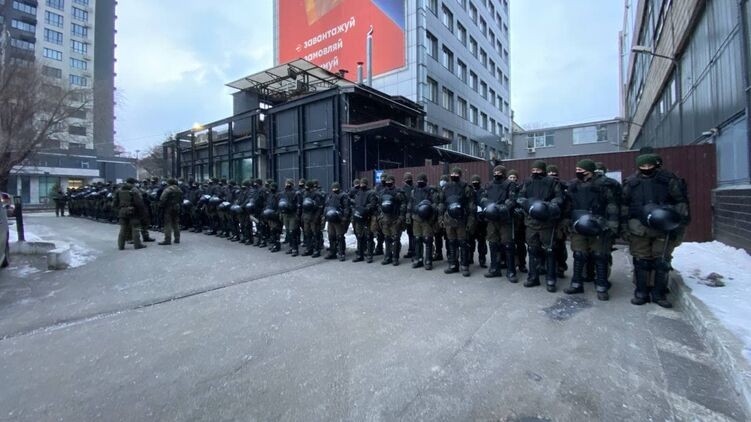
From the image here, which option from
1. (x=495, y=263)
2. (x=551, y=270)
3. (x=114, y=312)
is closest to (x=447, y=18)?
(x=495, y=263)

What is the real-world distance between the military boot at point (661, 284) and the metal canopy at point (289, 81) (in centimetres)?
1487

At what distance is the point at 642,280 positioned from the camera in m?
4.50

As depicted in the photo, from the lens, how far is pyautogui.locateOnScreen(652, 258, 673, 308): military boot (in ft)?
14.2

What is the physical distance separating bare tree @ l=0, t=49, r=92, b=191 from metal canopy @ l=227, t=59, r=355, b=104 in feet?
32.3

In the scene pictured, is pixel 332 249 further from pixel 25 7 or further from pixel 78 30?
pixel 78 30

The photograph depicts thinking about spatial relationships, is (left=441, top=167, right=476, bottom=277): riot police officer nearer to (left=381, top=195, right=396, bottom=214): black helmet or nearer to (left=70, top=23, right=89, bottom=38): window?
(left=381, top=195, right=396, bottom=214): black helmet

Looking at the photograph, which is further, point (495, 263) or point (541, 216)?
point (495, 263)

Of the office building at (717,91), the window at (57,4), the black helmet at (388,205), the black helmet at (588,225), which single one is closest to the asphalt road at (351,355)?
the black helmet at (588,225)

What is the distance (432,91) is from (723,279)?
22.6m

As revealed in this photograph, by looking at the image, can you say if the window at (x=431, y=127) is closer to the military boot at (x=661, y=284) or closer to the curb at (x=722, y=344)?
the military boot at (x=661, y=284)

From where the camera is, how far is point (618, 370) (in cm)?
291

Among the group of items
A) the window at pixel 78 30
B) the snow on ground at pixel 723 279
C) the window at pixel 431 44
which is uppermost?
the window at pixel 78 30

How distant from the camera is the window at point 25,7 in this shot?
170ft

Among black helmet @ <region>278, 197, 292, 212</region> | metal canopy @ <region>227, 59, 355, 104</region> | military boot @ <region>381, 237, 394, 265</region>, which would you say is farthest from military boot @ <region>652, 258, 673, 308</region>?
metal canopy @ <region>227, 59, 355, 104</region>
